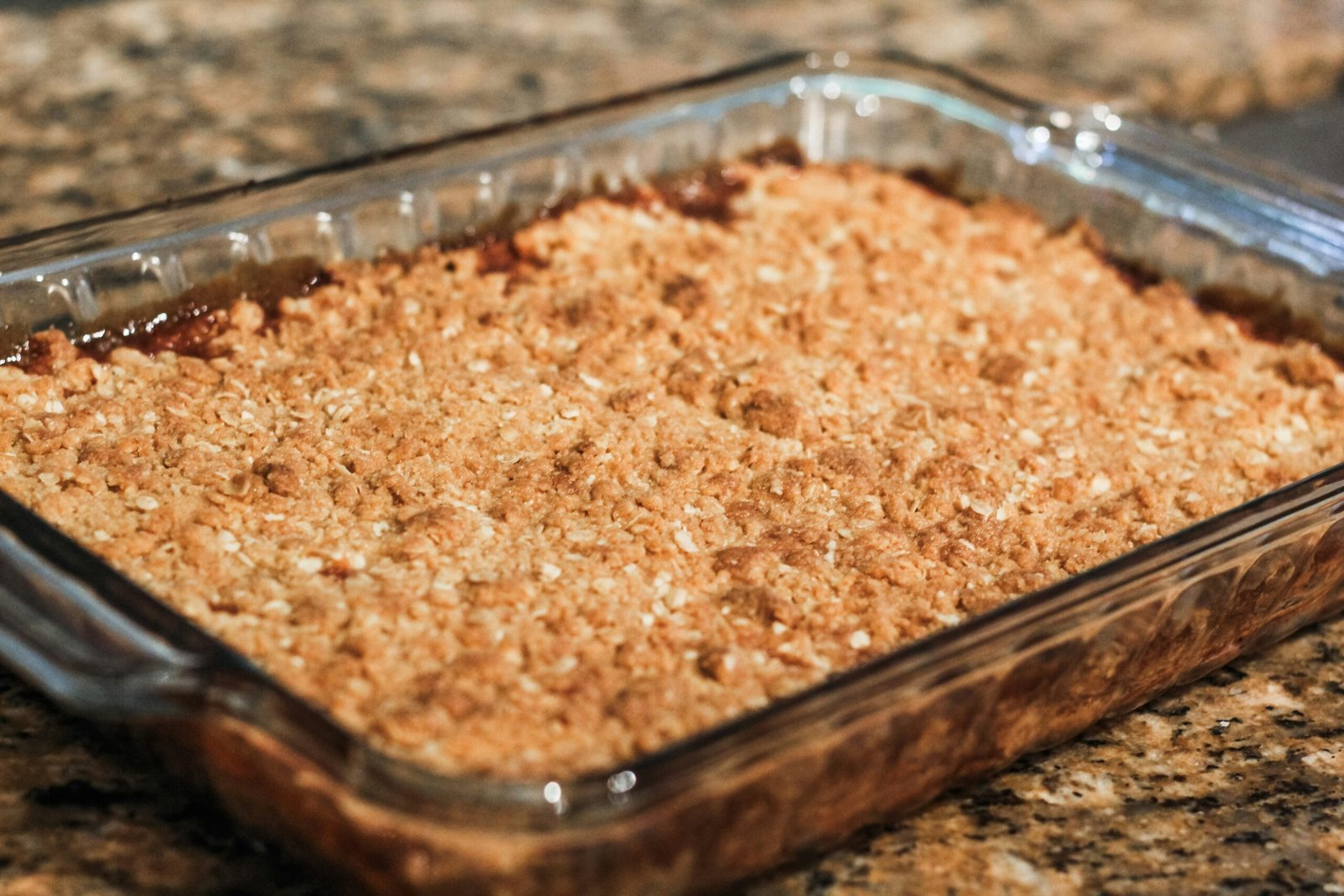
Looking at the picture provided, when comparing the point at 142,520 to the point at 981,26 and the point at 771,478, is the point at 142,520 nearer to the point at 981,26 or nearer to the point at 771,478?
the point at 771,478

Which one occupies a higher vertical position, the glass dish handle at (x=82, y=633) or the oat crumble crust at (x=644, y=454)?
the glass dish handle at (x=82, y=633)

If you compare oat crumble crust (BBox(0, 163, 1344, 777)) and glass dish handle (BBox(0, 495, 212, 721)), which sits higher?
glass dish handle (BBox(0, 495, 212, 721))

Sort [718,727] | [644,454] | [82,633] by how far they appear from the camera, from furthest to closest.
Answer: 1. [644,454]
2. [82,633]
3. [718,727]

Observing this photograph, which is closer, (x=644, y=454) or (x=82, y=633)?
(x=82, y=633)

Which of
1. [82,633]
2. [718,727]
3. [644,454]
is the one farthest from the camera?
[644,454]

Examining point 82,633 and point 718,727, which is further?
point 82,633

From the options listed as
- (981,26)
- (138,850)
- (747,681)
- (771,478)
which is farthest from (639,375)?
(981,26)
